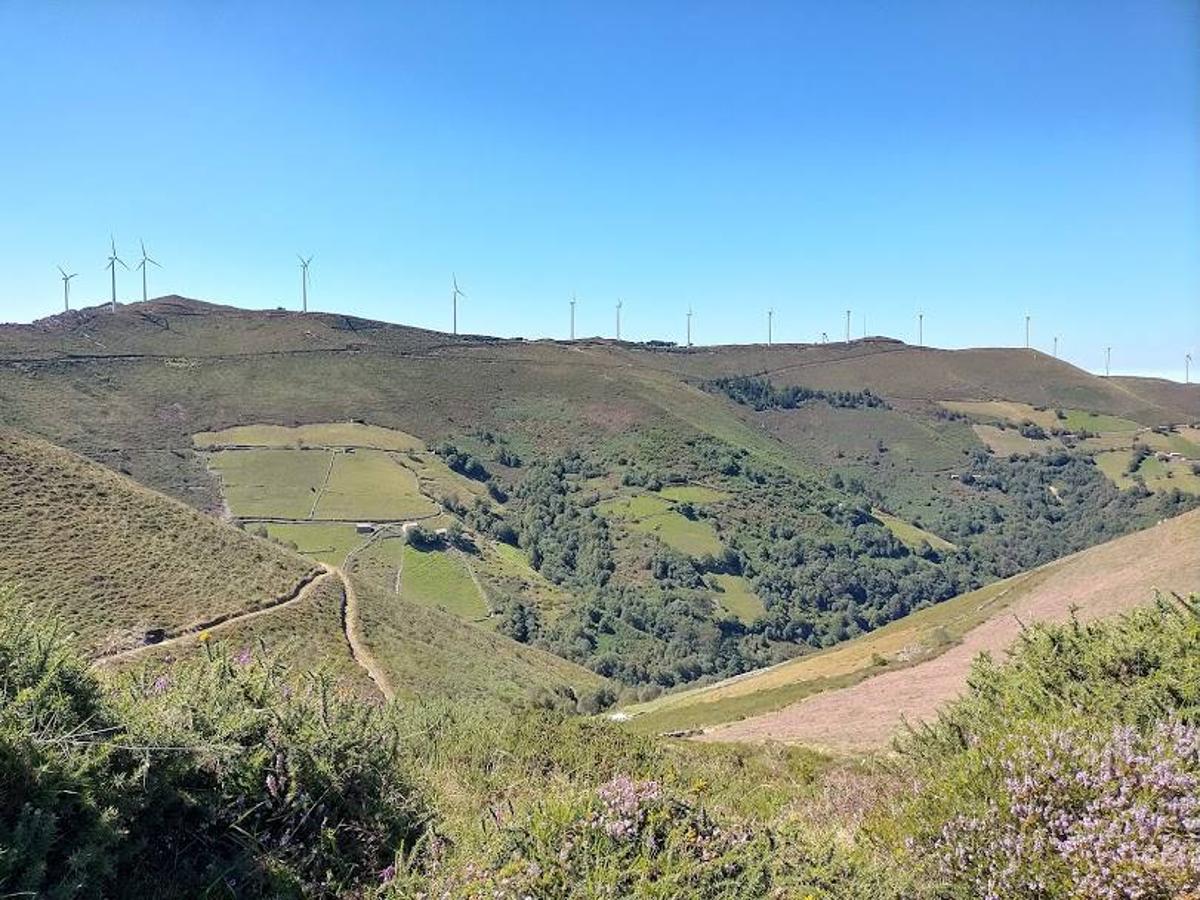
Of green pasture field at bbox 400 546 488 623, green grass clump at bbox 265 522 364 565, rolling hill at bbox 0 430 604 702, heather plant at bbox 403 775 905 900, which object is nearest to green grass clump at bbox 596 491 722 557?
green pasture field at bbox 400 546 488 623

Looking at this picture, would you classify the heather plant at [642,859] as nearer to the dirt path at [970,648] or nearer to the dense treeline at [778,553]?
the dirt path at [970,648]

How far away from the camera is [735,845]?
204 inches

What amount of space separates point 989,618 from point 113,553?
139 feet

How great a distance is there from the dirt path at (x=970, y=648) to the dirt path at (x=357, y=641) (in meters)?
13.8

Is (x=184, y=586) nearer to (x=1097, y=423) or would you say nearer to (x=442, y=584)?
(x=442, y=584)

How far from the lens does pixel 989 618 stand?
40.1m

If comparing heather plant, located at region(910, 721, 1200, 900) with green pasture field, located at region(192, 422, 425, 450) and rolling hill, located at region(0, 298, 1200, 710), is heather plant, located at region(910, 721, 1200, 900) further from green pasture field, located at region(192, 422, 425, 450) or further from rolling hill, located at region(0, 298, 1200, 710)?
green pasture field, located at region(192, 422, 425, 450)

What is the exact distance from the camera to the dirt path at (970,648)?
23.7m

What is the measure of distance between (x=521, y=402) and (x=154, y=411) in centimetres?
7011

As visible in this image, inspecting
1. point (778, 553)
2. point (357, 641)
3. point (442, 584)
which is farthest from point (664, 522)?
point (357, 641)

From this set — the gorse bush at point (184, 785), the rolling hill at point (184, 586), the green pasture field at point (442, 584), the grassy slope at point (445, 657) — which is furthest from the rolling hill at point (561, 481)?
the gorse bush at point (184, 785)

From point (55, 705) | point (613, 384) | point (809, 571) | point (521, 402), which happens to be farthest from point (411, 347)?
point (55, 705)

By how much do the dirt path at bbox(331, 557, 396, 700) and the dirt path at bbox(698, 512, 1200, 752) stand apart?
13824 mm

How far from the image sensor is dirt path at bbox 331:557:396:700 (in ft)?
110
